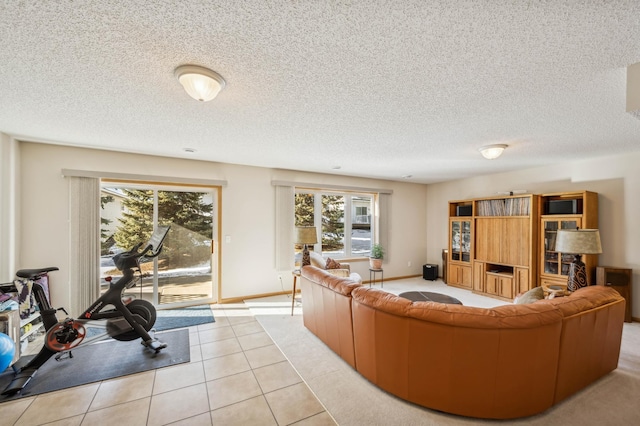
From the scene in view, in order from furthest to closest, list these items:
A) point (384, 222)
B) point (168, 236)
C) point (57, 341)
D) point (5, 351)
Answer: point (384, 222) → point (168, 236) → point (57, 341) → point (5, 351)

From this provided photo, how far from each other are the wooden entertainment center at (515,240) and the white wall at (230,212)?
1.16 m

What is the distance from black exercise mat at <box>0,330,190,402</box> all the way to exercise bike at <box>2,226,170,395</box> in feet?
0.23

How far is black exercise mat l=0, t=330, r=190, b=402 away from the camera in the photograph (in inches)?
92.4

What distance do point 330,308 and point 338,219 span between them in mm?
3246

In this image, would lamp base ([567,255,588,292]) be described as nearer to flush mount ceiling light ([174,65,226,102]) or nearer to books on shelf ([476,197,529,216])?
books on shelf ([476,197,529,216])

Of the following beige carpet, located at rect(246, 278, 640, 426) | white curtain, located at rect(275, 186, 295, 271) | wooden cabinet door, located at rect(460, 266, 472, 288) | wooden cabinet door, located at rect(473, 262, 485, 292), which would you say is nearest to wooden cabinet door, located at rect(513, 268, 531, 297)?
wooden cabinet door, located at rect(473, 262, 485, 292)

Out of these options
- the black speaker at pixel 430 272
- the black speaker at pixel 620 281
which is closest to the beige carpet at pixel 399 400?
the black speaker at pixel 620 281

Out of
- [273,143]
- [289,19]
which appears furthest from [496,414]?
[273,143]

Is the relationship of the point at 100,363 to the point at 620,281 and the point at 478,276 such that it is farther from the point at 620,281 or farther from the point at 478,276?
the point at 620,281

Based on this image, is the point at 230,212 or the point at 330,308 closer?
the point at 330,308

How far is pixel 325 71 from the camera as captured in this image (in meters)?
1.77

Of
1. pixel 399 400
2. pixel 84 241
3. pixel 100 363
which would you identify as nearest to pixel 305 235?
pixel 399 400

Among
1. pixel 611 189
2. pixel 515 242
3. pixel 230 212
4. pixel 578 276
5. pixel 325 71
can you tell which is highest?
pixel 325 71

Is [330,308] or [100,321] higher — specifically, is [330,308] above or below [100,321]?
above
